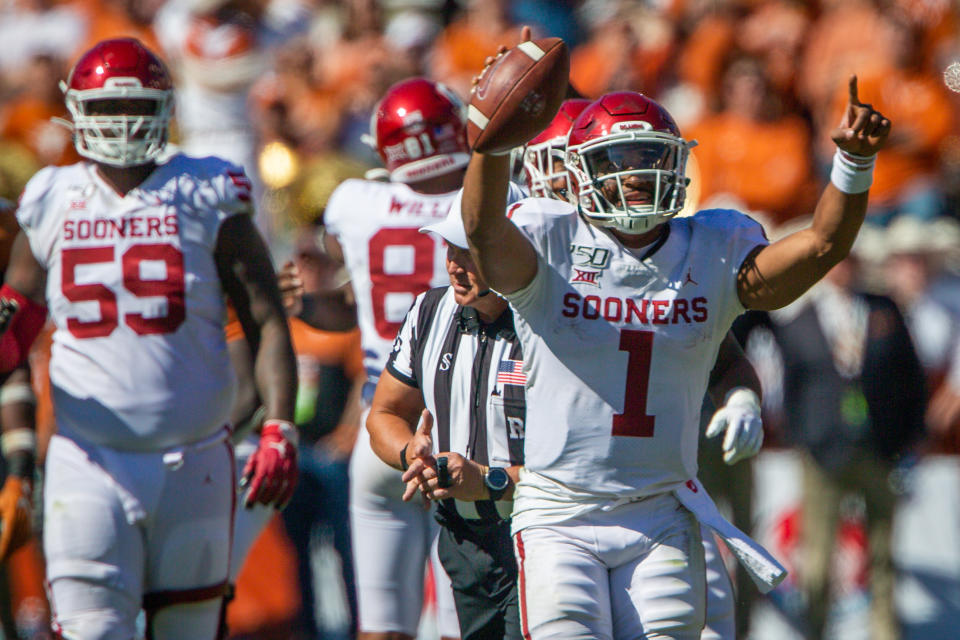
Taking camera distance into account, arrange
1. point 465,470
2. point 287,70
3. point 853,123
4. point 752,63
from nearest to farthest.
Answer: point 853,123 < point 465,470 < point 752,63 < point 287,70

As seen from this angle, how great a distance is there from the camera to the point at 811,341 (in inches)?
294

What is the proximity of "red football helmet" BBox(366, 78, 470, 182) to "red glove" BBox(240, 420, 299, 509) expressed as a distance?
4.60 feet

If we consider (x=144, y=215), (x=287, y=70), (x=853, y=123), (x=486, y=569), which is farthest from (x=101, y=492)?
(x=287, y=70)

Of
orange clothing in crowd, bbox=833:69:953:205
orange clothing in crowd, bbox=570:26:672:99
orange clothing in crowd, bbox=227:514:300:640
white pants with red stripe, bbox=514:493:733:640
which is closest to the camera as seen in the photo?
white pants with red stripe, bbox=514:493:733:640

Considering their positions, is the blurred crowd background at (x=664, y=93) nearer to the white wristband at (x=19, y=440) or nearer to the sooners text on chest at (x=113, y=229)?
the white wristband at (x=19, y=440)

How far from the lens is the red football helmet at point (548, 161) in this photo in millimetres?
4457

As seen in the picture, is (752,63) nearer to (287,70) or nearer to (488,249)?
(287,70)

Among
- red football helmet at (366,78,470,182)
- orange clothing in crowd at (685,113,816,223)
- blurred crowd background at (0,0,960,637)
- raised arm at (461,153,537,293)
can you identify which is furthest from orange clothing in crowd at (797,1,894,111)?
raised arm at (461,153,537,293)

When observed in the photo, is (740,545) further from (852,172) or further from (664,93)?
(664,93)

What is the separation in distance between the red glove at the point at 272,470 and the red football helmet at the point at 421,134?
140 centimetres

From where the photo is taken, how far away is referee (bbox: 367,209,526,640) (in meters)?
3.87

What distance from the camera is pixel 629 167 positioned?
11.6 feet

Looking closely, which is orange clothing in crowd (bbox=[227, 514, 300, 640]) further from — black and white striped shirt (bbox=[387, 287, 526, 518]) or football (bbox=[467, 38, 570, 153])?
football (bbox=[467, 38, 570, 153])

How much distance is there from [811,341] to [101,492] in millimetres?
4387
